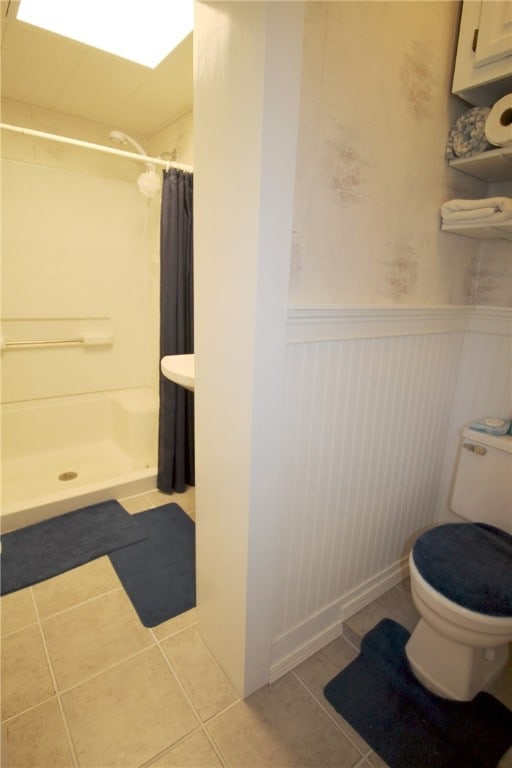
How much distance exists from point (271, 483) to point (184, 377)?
524 millimetres

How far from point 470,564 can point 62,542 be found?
176 centimetres

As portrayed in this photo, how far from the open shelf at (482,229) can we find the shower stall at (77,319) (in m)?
1.72

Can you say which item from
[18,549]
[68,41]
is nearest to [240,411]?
[18,549]

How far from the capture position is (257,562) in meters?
1.07

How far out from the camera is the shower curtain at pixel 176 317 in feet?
6.65

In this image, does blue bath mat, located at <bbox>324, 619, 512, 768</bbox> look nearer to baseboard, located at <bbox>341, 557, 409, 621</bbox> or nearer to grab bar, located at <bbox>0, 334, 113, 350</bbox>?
baseboard, located at <bbox>341, 557, 409, 621</bbox>

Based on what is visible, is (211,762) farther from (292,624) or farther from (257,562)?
(257,562)

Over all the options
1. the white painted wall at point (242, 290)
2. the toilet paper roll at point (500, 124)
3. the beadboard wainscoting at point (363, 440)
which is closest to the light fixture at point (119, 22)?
the white painted wall at point (242, 290)

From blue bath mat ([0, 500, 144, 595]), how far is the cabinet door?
90.8 inches

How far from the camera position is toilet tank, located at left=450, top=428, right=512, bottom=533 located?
1.37 m

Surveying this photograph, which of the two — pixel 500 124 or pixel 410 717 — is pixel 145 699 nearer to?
pixel 410 717

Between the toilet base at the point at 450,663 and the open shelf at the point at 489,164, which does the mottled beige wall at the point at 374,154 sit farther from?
the toilet base at the point at 450,663

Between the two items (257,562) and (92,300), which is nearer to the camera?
(257,562)

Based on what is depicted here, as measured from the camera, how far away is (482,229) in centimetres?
127
